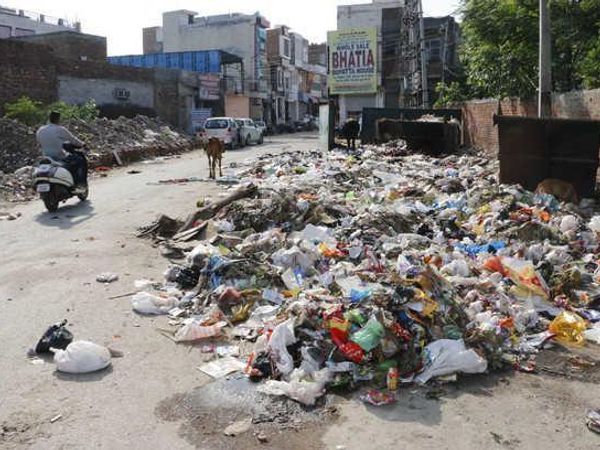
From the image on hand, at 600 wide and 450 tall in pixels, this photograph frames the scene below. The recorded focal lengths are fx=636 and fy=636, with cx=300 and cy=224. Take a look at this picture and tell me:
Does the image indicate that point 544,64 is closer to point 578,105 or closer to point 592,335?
point 578,105

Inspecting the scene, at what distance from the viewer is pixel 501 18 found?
17922 millimetres

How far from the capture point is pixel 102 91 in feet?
104

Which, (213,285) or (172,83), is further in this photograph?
(172,83)

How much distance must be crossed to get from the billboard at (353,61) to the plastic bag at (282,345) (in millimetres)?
46050

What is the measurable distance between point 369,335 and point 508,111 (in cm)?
1404

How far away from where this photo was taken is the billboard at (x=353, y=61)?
4856 centimetres

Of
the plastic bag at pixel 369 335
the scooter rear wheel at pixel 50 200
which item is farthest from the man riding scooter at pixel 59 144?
the plastic bag at pixel 369 335

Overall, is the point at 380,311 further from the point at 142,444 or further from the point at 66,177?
the point at 66,177

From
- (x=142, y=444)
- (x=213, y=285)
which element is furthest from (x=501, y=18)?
(x=142, y=444)

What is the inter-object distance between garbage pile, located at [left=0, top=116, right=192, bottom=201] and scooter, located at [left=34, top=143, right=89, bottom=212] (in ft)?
9.50

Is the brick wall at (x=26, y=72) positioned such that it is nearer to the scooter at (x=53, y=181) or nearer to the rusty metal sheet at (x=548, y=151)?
the scooter at (x=53, y=181)

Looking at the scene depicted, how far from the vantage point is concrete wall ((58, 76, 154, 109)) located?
95.8 ft

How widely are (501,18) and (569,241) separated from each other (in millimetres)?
12346

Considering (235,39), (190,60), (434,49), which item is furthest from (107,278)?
(235,39)
